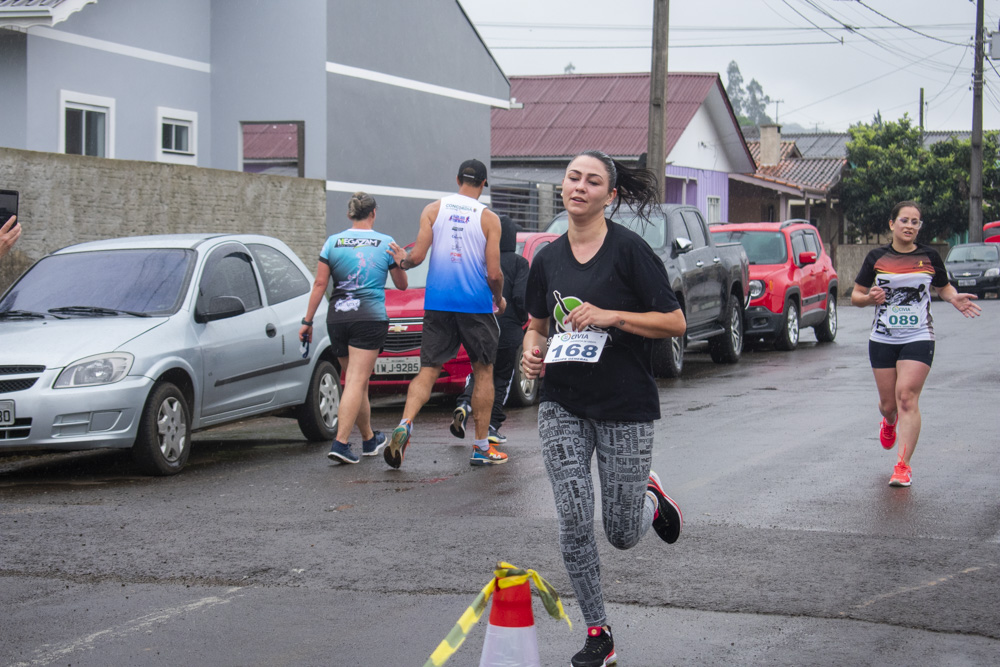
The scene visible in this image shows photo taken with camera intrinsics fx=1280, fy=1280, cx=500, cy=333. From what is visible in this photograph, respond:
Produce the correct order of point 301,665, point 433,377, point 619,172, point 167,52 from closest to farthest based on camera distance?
point 301,665 < point 619,172 < point 433,377 < point 167,52

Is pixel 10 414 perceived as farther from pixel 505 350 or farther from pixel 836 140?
pixel 836 140

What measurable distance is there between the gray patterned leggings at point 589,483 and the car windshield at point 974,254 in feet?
117

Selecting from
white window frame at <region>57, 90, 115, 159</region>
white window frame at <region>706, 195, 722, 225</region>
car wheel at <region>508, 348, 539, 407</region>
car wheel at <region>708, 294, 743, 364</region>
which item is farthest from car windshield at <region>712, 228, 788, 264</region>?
white window frame at <region>706, 195, 722, 225</region>

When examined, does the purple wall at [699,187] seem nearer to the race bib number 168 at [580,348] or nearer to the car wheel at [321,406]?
the car wheel at [321,406]

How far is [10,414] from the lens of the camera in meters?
8.17

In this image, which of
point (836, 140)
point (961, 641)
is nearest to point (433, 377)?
point (961, 641)

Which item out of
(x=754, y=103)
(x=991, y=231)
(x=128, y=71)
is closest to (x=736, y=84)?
(x=754, y=103)

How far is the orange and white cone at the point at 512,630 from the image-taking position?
149 inches

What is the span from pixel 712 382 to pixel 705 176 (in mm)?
24775

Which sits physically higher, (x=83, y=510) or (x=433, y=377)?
(x=433, y=377)

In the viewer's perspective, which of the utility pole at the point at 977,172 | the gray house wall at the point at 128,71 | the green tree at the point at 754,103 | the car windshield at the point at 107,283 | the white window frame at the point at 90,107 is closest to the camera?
the car windshield at the point at 107,283

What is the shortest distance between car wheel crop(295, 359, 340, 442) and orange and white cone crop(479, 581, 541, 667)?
6662 mm

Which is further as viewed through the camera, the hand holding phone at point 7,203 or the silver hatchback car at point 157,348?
the hand holding phone at point 7,203

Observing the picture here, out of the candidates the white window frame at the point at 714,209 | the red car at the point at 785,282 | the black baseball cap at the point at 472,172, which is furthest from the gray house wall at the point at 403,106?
the white window frame at the point at 714,209
